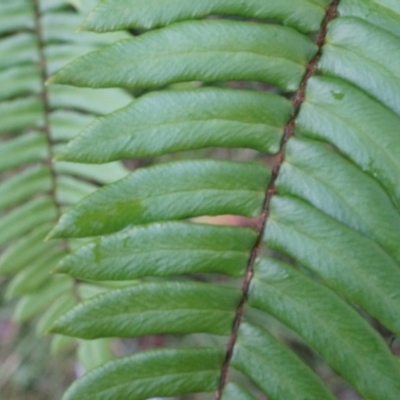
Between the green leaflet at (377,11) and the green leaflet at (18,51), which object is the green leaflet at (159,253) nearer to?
the green leaflet at (377,11)

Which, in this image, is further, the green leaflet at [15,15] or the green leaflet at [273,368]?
the green leaflet at [15,15]

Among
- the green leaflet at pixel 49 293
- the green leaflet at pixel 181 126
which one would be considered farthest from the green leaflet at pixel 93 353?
the green leaflet at pixel 181 126

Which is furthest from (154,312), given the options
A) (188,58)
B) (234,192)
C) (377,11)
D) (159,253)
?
(377,11)

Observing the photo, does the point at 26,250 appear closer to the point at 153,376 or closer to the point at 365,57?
the point at 153,376

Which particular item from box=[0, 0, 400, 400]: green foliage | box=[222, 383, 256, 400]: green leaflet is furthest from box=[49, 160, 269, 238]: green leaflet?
box=[222, 383, 256, 400]: green leaflet

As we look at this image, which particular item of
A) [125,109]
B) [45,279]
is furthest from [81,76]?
[45,279]

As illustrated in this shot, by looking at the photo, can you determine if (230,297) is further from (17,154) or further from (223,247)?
(17,154)
